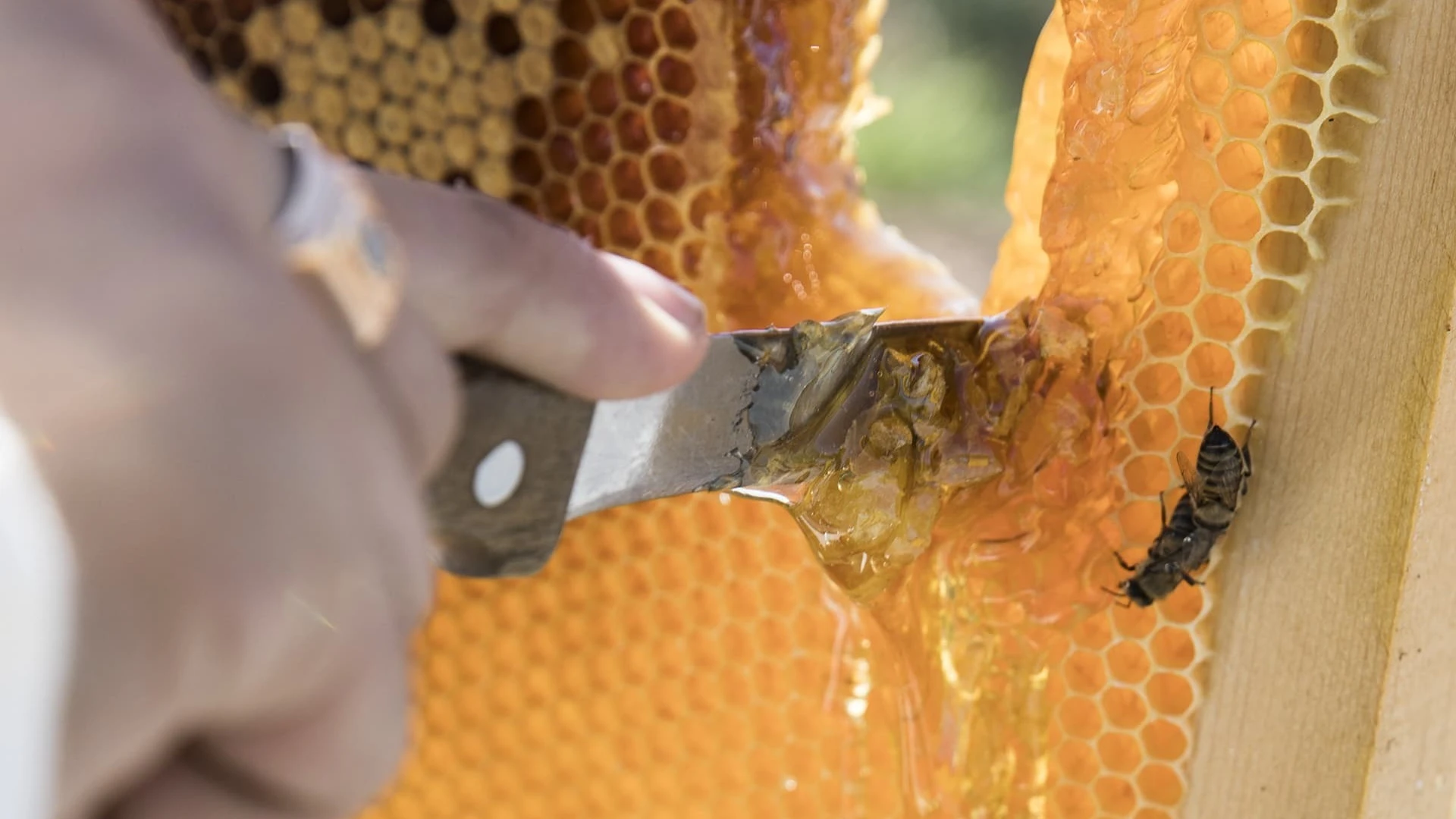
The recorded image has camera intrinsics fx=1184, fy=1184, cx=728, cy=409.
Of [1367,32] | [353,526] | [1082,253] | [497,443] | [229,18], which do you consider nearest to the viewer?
[353,526]

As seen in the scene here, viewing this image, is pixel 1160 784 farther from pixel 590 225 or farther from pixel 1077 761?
pixel 590 225

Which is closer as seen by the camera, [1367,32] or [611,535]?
[1367,32]

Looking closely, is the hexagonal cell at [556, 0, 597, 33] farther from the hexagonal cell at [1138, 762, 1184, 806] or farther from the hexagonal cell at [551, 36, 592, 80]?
the hexagonal cell at [1138, 762, 1184, 806]

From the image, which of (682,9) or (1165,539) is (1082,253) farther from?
(682,9)

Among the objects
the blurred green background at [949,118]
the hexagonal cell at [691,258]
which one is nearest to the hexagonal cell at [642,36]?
the hexagonal cell at [691,258]

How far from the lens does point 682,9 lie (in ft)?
2.08

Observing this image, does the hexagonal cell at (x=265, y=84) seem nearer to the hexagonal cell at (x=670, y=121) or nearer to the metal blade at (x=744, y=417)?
the hexagonal cell at (x=670, y=121)

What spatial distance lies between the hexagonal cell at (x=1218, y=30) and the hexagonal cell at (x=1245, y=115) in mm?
22

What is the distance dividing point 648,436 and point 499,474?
0.07m

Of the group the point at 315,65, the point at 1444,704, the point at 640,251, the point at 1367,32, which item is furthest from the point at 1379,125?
the point at 315,65

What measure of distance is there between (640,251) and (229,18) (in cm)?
27

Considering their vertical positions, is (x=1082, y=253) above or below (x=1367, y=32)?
below

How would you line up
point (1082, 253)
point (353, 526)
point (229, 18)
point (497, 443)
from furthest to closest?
point (229, 18), point (1082, 253), point (497, 443), point (353, 526)

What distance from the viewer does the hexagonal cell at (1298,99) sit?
1.61 ft
